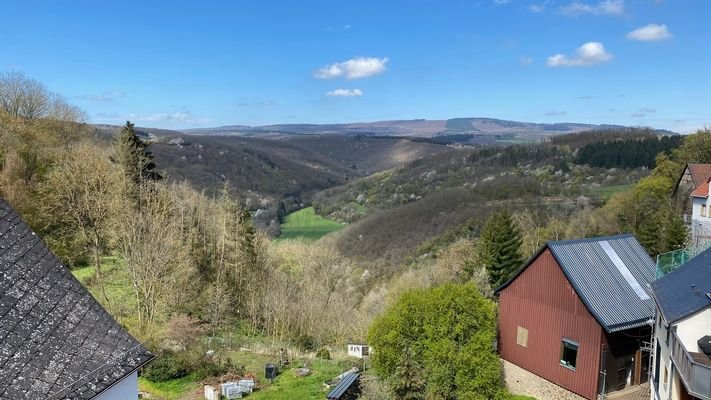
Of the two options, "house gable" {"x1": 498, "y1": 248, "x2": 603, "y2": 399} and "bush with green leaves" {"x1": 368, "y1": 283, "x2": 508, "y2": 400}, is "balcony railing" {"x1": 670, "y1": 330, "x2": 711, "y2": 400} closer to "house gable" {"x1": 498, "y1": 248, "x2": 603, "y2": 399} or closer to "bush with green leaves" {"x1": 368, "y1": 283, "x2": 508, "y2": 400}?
"house gable" {"x1": 498, "y1": 248, "x2": 603, "y2": 399}

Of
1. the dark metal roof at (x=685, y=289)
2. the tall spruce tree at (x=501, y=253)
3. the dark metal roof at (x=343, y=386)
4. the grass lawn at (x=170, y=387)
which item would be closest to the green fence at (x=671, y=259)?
the dark metal roof at (x=685, y=289)

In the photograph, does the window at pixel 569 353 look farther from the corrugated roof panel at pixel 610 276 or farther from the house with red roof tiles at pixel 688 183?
the house with red roof tiles at pixel 688 183

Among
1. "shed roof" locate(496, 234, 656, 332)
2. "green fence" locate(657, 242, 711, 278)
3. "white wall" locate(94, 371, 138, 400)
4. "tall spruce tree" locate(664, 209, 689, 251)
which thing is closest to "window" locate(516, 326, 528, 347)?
"shed roof" locate(496, 234, 656, 332)

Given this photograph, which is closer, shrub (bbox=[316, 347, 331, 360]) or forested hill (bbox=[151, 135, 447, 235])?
shrub (bbox=[316, 347, 331, 360])

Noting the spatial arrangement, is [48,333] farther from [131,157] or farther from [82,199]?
[131,157]

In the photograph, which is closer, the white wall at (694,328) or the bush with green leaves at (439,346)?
the white wall at (694,328)

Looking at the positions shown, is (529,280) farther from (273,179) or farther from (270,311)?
(273,179)

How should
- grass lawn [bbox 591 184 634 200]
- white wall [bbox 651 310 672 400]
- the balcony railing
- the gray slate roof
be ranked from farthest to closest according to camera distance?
grass lawn [bbox 591 184 634 200] → white wall [bbox 651 310 672 400] → the balcony railing → the gray slate roof
